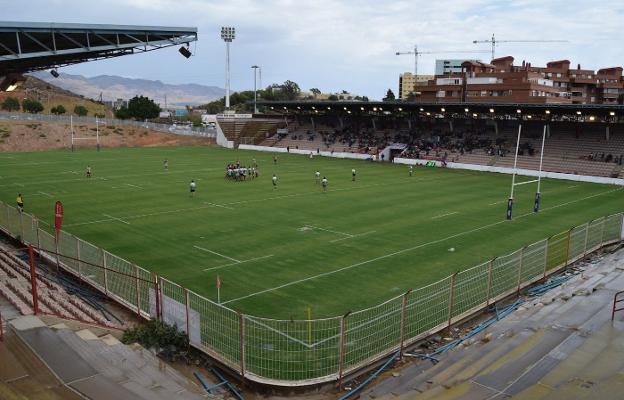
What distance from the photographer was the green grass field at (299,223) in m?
18.5

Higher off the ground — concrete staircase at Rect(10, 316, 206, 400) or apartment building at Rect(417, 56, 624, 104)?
apartment building at Rect(417, 56, 624, 104)

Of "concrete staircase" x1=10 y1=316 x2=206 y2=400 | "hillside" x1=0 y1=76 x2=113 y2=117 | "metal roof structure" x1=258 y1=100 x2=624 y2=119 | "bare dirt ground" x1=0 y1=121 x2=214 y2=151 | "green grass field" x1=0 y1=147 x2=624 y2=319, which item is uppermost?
"hillside" x1=0 y1=76 x2=113 y2=117

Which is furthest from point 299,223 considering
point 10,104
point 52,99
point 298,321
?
point 52,99

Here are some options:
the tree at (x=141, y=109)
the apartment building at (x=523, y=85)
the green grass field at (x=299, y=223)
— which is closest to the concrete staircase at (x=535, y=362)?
the green grass field at (x=299, y=223)

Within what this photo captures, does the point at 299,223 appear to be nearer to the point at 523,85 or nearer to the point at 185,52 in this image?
the point at 185,52

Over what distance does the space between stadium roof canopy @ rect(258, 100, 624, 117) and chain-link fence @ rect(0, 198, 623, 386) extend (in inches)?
1601

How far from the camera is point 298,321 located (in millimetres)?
10367

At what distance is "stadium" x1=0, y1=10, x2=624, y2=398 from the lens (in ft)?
42.7

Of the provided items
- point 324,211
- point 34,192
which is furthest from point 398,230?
point 34,192

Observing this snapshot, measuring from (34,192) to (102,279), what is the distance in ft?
81.3

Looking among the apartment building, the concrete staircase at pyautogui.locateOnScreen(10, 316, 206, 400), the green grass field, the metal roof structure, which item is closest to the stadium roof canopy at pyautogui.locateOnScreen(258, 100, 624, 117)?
the metal roof structure

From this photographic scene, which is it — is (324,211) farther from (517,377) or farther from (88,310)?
(517,377)

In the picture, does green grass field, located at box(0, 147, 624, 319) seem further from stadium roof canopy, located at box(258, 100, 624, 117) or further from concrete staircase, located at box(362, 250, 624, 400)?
stadium roof canopy, located at box(258, 100, 624, 117)

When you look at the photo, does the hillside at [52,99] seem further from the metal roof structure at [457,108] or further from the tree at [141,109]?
the metal roof structure at [457,108]
